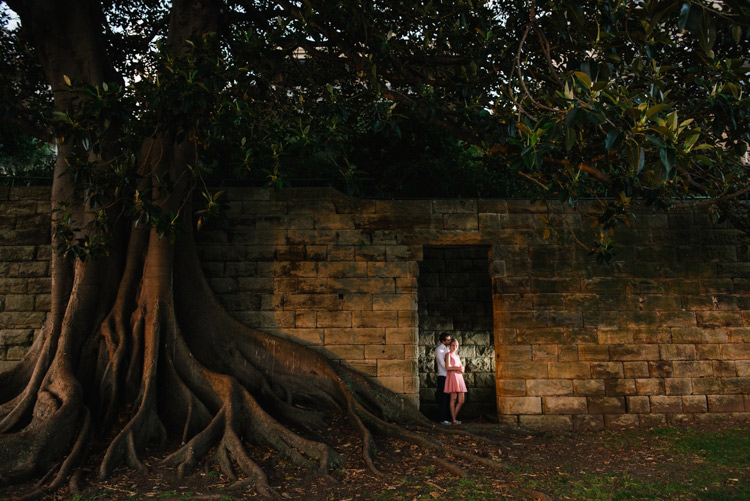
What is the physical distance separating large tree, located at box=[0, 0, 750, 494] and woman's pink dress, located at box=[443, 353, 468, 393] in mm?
1270

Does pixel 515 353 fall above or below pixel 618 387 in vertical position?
above

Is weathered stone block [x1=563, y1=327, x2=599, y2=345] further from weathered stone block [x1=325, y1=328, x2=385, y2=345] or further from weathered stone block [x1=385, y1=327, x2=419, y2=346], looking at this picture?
weathered stone block [x1=325, y1=328, x2=385, y2=345]

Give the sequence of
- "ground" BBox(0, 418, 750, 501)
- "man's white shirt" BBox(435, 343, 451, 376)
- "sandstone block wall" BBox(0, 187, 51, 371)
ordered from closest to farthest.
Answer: "ground" BBox(0, 418, 750, 501) → "sandstone block wall" BBox(0, 187, 51, 371) → "man's white shirt" BBox(435, 343, 451, 376)

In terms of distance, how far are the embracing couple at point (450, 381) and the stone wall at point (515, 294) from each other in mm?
808

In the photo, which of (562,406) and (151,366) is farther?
(562,406)

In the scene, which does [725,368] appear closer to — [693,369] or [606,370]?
[693,369]

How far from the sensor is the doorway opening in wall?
9336 mm

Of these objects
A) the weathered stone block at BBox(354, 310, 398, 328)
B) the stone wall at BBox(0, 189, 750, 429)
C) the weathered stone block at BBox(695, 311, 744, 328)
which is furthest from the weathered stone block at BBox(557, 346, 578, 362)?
the weathered stone block at BBox(354, 310, 398, 328)

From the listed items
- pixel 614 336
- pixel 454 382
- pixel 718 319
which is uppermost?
pixel 718 319

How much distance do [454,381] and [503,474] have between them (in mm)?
2773

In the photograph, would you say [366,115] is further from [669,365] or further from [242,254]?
[669,365]

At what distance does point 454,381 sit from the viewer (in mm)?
7801

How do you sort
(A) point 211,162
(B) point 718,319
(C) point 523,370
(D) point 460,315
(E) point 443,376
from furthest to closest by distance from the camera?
1. (D) point 460,315
2. (E) point 443,376
3. (B) point 718,319
4. (C) point 523,370
5. (A) point 211,162

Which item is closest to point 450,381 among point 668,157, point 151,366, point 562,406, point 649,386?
point 562,406
